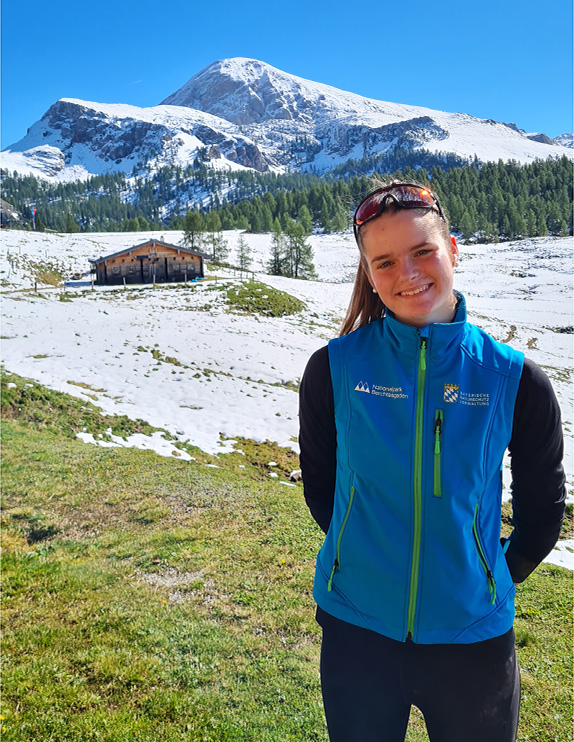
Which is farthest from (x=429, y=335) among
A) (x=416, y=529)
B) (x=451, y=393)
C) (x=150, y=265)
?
(x=150, y=265)

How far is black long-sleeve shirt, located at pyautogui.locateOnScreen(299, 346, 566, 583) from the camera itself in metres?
1.85

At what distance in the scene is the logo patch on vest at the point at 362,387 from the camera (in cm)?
198

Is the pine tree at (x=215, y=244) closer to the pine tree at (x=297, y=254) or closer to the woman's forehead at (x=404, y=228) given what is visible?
the pine tree at (x=297, y=254)

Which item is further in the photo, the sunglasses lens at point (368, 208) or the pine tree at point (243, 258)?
the pine tree at point (243, 258)

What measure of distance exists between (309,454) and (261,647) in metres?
3.51

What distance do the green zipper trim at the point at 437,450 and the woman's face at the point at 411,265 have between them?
461mm

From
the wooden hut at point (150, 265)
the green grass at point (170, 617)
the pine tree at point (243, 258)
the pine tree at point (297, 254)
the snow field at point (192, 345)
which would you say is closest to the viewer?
the green grass at point (170, 617)

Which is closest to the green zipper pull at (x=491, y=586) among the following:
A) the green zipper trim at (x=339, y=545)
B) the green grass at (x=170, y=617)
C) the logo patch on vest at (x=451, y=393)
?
the green zipper trim at (x=339, y=545)

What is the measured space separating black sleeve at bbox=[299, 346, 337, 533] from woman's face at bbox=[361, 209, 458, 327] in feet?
1.42

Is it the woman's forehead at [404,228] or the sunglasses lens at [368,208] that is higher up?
the sunglasses lens at [368,208]

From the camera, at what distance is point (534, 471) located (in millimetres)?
1934

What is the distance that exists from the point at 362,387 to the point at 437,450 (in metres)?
0.42

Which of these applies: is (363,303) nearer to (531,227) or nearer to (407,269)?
(407,269)

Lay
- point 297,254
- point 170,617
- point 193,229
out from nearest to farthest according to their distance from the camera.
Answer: point 170,617 < point 297,254 < point 193,229
